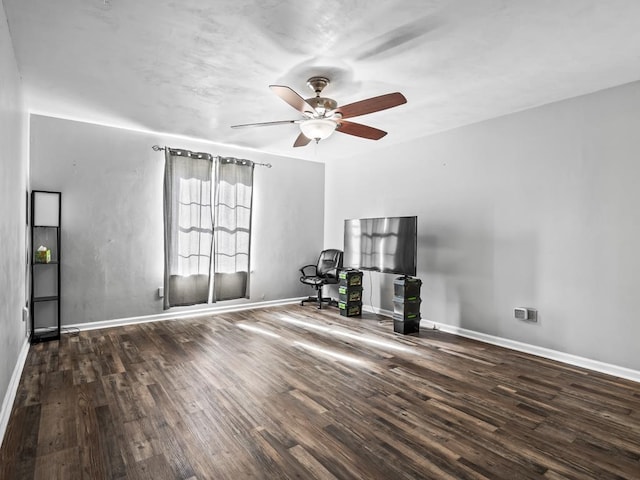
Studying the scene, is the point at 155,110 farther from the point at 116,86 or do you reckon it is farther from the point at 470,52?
the point at 470,52

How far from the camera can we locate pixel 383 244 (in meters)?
5.02

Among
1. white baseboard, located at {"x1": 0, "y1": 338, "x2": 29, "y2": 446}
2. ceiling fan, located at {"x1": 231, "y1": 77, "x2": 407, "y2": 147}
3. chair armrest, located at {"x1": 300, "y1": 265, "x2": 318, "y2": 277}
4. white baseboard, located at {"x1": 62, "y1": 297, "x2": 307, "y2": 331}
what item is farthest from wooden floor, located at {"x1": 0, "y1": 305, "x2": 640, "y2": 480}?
chair armrest, located at {"x1": 300, "y1": 265, "x2": 318, "y2": 277}

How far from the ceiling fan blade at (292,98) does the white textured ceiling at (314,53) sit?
11.5 inches

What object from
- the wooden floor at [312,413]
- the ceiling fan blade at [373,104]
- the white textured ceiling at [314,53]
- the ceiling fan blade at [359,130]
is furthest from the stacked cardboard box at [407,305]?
the ceiling fan blade at [373,104]

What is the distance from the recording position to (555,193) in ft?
12.5

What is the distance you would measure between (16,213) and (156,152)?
2340 mm

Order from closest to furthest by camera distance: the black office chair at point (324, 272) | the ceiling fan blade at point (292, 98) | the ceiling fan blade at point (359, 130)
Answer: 1. the ceiling fan blade at point (292, 98)
2. the ceiling fan blade at point (359, 130)
3. the black office chair at point (324, 272)

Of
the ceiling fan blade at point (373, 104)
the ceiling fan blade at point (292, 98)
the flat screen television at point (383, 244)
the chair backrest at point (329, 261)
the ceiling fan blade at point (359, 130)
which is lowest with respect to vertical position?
the chair backrest at point (329, 261)

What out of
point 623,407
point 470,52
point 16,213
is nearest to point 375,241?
point 470,52

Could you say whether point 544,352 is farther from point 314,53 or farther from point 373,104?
point 314,53

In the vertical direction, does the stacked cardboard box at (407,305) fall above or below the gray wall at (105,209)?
below

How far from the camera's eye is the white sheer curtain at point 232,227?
569 centimetres

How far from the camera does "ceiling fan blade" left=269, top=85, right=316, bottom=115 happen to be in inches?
109

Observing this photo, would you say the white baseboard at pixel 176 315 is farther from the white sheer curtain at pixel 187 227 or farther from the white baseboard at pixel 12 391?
the white baseboard at pixel 12 391
